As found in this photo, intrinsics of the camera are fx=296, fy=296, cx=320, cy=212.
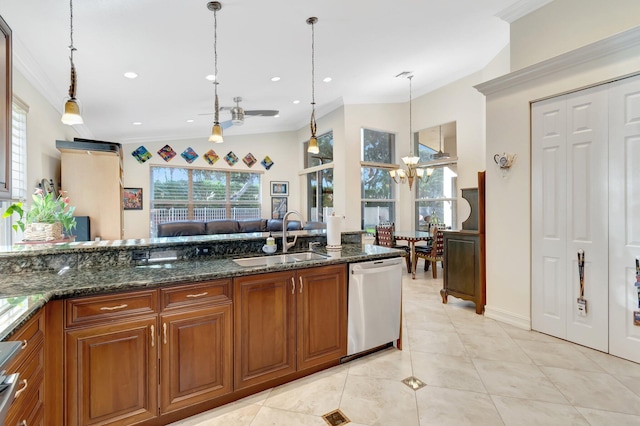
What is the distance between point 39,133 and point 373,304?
4.51m

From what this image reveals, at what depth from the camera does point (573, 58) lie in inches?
105

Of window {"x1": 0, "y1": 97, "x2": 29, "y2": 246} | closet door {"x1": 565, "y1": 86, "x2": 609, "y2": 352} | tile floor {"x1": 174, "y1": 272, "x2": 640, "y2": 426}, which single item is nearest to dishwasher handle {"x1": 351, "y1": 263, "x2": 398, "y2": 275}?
tile floor {"x1": 174, "y1": 272, "x2": 640, "y2": 426}

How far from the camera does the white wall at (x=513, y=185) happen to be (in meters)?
2.90

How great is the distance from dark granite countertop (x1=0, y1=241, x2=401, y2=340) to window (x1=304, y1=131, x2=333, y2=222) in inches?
195

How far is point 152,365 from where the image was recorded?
1.64 metres

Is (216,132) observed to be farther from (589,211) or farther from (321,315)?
(589,211)

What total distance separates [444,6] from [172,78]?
3589 millimetres

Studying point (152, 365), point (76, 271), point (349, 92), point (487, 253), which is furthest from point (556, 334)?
point (349, 92)

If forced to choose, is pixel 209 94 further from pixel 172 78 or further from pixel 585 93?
pixel 585 93

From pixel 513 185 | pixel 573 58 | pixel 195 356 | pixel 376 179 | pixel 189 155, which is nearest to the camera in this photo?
pixel 195 356

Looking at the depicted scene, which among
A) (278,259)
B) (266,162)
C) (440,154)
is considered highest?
(266,162)

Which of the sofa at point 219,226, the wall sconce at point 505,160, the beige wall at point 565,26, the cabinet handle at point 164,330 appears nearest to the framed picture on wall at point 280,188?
the sofa at point 219,226

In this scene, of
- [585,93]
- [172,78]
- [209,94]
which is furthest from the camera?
[209,94]

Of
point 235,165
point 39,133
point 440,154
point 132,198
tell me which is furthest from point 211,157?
point 440,154
